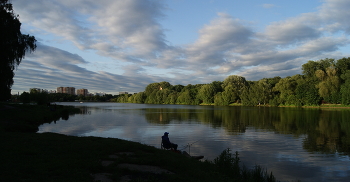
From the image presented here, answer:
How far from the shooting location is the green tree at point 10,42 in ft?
77.4

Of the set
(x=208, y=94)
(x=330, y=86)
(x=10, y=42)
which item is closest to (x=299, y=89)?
(x=330, y=86)

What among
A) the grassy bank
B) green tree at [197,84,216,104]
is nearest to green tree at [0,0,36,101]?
the grassy bank

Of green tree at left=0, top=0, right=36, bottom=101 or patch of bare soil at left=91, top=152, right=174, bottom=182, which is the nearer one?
patch of bare soil at left=91, top=152, right=174, bottom=182

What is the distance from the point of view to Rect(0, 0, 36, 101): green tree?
23.6m

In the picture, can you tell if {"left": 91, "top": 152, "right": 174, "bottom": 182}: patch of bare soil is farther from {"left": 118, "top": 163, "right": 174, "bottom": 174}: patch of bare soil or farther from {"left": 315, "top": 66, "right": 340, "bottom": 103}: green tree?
{"left": 315, "top": 66, "right": 340, "bottom": 103}: green tree

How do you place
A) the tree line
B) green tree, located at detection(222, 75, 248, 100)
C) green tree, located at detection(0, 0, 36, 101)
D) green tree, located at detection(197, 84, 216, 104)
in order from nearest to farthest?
green tree, located at detection(0, 0, 36, 101)
the tree line
green tree, located at detection(222, 75, 248, 100)
green tree, located at detection(197, 84, 216, 104)

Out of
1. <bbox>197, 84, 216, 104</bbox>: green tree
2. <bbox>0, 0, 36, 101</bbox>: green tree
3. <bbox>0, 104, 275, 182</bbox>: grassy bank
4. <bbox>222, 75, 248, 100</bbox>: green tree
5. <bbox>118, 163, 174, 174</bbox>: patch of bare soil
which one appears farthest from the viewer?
<bbox>197, 84, 216, 104</bbox>: green tree

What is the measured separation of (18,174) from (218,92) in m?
119

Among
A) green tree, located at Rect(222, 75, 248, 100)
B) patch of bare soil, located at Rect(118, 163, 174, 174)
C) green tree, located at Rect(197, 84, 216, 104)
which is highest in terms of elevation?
green tree, located at Rect(222, 75, 248, 100)

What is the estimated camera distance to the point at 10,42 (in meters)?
26.2

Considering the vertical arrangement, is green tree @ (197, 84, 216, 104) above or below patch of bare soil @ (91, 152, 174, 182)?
above

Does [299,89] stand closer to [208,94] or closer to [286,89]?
[286,89]

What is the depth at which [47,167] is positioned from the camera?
7.74m

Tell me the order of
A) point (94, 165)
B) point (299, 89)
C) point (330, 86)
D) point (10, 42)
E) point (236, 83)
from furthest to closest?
point (236, 83), point (299, 89), point (330, 86), point (10, 42), point (94, 165)
